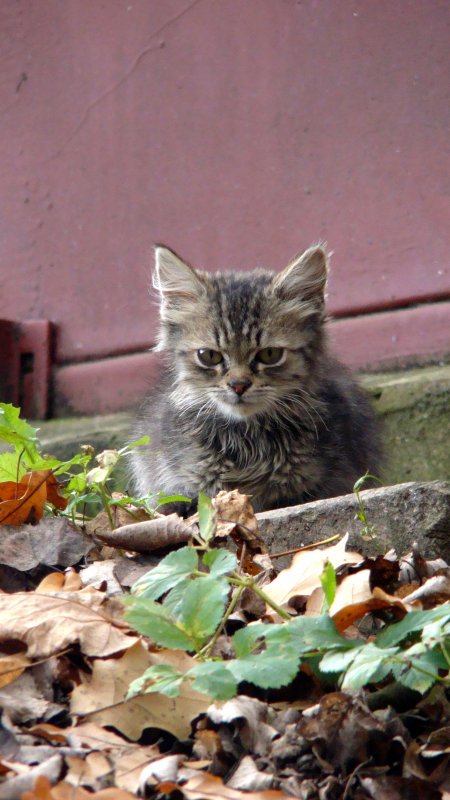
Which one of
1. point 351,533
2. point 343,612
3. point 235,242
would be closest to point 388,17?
point 235,242

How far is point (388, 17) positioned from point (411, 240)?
1157 millimetres

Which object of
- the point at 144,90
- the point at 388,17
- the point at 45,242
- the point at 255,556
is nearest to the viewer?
the point at 255,556

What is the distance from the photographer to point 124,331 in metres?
6.41

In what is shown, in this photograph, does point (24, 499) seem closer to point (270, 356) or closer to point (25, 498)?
point (25, 498)

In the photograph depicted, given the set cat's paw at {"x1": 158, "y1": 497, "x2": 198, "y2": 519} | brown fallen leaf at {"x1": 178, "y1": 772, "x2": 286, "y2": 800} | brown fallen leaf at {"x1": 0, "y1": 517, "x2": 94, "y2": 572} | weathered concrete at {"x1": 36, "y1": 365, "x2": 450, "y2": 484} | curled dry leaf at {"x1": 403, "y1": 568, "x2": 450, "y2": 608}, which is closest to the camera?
brown fallen leaf at {"x1": 178, "y1": 772, "x2": 286, "y2": 800}

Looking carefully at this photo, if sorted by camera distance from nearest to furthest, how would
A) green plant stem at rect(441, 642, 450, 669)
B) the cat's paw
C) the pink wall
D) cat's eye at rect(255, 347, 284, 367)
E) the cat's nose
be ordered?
green plant stem at rect(441, 642, 450, 669), the cat's paw, the cat's nose, cat's eye at rect(255, 347, 284, 367), the pink wall

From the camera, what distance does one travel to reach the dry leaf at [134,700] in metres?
2.08

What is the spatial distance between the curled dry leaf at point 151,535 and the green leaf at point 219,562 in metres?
0.78

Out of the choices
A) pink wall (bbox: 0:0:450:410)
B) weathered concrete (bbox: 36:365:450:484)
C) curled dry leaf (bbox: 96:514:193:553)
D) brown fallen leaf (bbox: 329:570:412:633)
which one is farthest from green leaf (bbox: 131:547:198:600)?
pink wall (bbox: 0:0:450:410)

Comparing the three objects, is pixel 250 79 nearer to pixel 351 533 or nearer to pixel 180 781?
pixel 351 533

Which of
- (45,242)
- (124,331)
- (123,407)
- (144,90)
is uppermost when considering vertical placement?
(144,90)

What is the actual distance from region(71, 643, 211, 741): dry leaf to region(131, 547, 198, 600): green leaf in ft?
0.52

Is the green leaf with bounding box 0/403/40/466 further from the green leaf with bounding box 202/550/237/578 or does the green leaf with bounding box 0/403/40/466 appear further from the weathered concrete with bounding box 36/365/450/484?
the weathered concrete with bounding box 36/365/450/484

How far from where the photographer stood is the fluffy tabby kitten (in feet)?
14.2
